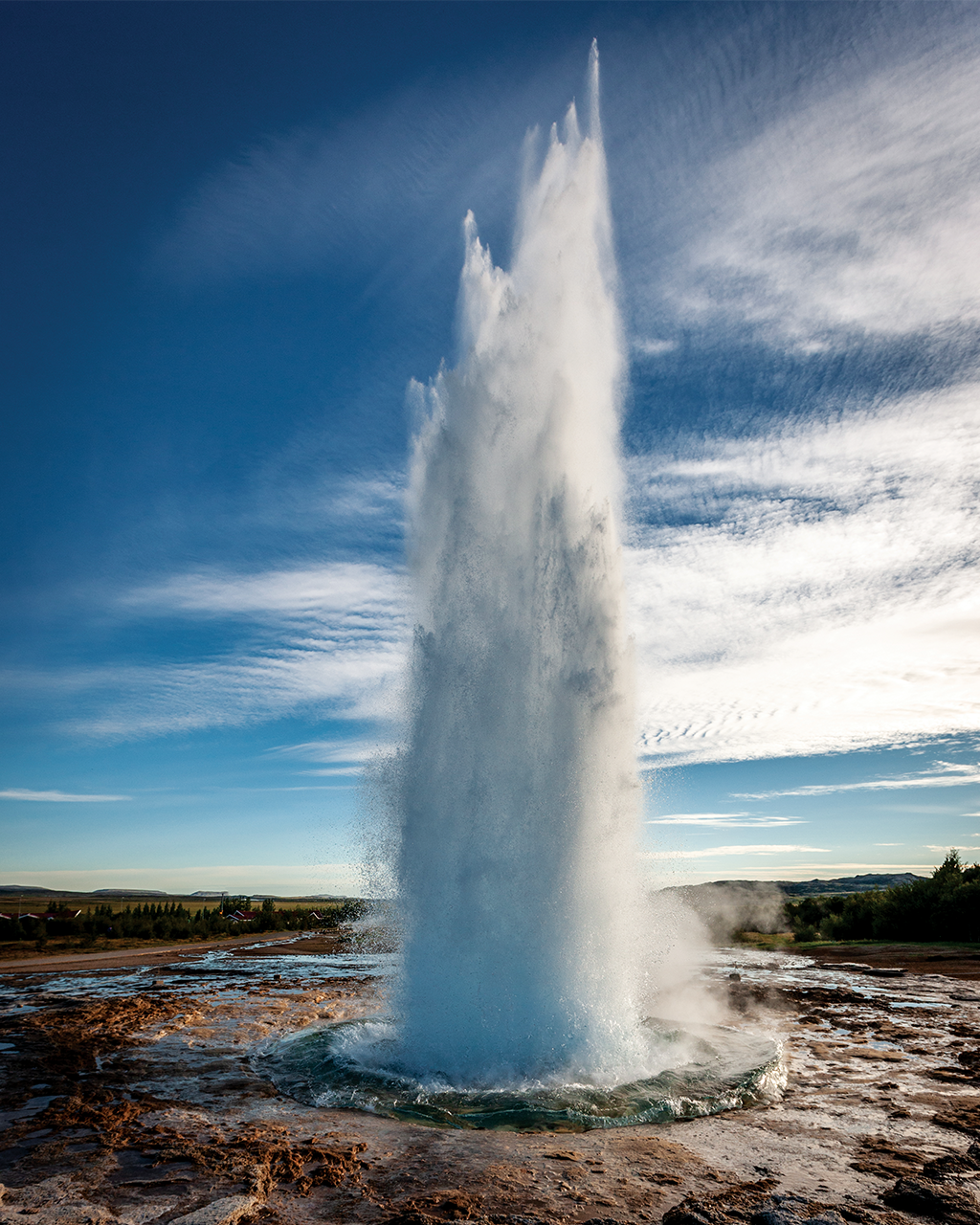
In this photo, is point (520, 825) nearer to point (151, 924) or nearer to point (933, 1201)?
point (933, 1201)

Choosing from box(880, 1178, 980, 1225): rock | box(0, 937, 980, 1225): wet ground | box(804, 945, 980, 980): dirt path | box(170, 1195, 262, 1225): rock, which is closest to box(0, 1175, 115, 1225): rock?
box(0, 937, 980, 1225): wet ground

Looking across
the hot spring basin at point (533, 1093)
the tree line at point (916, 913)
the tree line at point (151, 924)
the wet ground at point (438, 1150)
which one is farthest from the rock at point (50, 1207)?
the tree line at point (916, 913)

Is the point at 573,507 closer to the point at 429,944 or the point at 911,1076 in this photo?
the point at 429,944

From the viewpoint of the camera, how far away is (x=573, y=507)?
14.5 m

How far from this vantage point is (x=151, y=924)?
152 ft

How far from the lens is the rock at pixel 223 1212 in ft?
20.6

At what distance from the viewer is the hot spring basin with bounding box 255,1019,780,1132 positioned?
931 cm

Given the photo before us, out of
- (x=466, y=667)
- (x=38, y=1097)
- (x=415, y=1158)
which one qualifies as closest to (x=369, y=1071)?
(x=415, y=1158)

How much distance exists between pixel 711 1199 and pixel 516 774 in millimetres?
6750

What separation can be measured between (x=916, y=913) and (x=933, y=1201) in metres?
38.1

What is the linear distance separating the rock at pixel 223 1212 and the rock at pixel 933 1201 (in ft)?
20.6

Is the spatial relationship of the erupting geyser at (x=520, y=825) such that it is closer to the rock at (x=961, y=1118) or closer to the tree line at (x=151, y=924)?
the rock at (x=961, y=1118)

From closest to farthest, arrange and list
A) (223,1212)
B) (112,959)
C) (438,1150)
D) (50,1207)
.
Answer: (223,1212)
(50,1207)
(438,1150)
(112,959)

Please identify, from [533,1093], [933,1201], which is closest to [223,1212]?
[533,1093]
